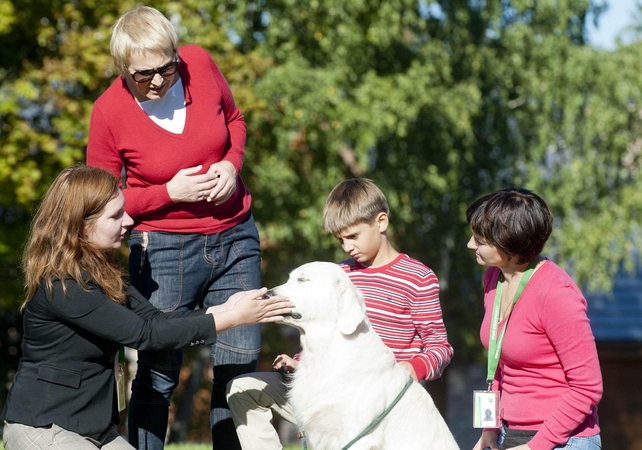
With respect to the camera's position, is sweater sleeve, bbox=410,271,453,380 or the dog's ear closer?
the dog's ear

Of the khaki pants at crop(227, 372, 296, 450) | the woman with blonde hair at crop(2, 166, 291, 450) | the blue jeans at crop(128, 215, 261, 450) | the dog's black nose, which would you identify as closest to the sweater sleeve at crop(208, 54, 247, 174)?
the blue jeans at crop(128, 215, 261, 450)

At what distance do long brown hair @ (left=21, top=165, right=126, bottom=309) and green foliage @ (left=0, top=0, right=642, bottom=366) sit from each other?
27.7 ft

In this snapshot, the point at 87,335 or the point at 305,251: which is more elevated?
the point at 87,335

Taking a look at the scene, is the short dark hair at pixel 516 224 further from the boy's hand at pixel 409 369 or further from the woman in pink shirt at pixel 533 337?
the boy's hand at pixel 409 369

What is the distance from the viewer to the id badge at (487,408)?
15.2 feet

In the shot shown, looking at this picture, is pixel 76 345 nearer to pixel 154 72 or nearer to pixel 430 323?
pixel 154 72

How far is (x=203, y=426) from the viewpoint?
2075 centimetres

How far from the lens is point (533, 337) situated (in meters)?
4.46

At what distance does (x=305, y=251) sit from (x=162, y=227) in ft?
39.3

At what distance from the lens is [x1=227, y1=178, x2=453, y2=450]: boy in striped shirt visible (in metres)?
4.68

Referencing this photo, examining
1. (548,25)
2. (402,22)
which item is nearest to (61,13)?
(402,22)

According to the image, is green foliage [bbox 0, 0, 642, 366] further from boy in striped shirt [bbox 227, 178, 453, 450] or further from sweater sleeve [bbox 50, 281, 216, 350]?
sweater sleeve [bbox 50, 281, 216, 350]

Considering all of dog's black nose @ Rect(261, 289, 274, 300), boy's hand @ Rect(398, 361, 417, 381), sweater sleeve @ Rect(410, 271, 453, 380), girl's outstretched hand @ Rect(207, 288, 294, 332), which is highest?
dog's black nose @ Rect(261, 289, 274, 300)

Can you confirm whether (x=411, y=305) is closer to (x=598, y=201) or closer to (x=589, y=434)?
(x=589, y=434)
